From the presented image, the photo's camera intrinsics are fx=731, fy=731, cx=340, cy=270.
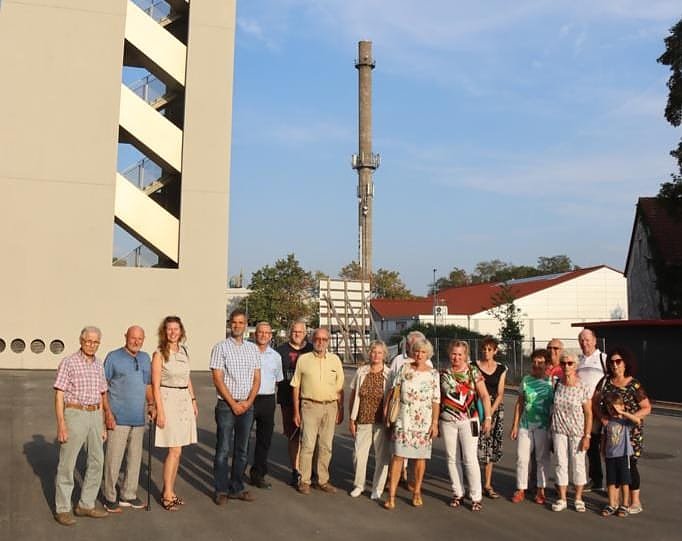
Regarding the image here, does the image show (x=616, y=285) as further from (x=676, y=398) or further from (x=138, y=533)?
(x=138, y=533)

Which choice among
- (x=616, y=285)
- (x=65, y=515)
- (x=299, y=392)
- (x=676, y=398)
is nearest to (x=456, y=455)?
(x=299, y=392)

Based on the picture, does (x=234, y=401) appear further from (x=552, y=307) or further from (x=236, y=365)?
(x=552, y=307)

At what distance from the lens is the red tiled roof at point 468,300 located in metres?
52.4

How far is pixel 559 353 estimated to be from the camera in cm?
764

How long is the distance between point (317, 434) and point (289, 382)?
83 centimetres

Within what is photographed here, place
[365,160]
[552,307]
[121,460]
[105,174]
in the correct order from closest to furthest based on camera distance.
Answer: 1. [121,460]
2. [105,174]
3. [552,307]
4. [365,160]

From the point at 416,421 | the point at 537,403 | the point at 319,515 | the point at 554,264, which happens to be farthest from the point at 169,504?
the point at 554,264

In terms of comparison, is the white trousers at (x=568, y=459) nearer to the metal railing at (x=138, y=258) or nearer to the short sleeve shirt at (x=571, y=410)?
the short sleeve shirt at (x=571, y=410)

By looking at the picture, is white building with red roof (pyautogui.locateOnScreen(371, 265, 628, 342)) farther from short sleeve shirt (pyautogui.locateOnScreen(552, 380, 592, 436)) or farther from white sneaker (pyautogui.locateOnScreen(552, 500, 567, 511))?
white sneaker (pyautogui.locateOnScreen(552, 500, 567, 511))

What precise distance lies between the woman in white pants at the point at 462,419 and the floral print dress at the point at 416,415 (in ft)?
0.64

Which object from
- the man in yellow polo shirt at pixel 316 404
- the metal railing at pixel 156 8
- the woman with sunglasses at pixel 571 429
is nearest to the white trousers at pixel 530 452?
the woman with sunglasses at pixel 571 429

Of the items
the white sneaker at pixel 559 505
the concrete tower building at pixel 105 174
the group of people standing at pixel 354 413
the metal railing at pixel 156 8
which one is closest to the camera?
the group of people standing at pixel 354 413

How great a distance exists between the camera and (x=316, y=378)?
781 centimetres

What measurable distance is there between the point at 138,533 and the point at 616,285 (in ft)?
167
